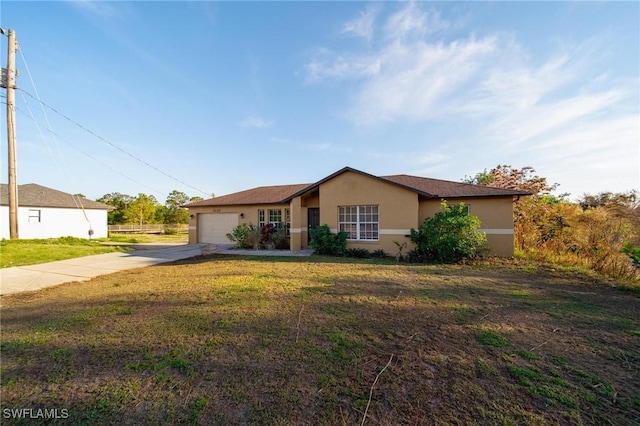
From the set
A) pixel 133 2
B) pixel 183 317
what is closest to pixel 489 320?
pixel 183 317

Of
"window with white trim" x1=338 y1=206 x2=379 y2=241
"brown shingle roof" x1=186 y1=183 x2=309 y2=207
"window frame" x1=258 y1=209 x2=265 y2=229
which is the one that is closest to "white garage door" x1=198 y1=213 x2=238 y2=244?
"brown shingle roof" x1=186 y1=183 x2=309 y2=207

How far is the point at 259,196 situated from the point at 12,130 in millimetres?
14908

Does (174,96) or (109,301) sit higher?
(174,96)

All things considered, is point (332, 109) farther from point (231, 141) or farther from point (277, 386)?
point (277, 386)

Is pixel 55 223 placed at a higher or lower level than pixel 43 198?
lower

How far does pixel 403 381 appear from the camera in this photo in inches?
112

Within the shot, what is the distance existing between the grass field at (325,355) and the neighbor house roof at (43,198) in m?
23.1

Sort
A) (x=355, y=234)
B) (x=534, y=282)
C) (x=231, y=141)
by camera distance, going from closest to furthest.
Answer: (x=534, y=282)
(x=355, y=234)
(x=231, y=141)

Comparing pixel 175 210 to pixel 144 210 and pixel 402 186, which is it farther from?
pixel 402 186

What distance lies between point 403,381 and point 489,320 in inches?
109

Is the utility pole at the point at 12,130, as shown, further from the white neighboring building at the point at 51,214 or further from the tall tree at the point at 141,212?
the tall tree at the point at 141,212

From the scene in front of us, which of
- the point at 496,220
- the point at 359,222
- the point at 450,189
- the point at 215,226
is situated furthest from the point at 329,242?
the point at 215,226

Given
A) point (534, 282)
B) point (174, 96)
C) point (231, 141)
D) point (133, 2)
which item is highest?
point (133, 2)

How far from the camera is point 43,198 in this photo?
2273 cm
